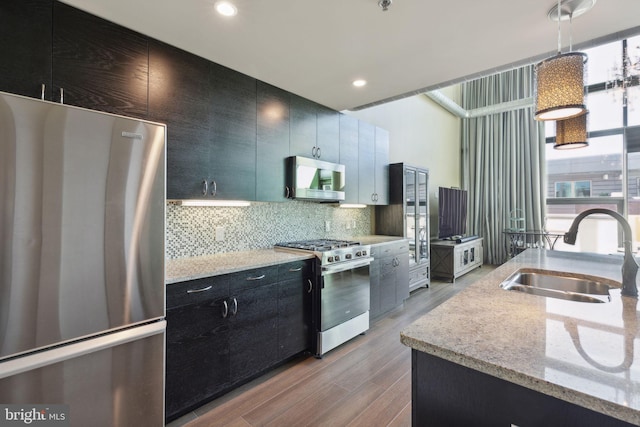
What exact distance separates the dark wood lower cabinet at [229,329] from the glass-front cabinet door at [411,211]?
7.89 ft

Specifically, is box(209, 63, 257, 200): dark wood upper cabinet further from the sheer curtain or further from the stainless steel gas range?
the sheer curtain

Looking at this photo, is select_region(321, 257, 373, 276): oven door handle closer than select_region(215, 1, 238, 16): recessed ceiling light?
No

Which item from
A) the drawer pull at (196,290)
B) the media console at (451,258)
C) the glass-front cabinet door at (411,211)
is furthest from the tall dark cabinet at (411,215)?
the drawer pull at (196,290)

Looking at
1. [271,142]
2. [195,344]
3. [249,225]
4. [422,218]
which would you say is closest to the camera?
[195,344]

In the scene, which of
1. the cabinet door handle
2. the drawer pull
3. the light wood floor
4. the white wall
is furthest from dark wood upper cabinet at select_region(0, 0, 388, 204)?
the white wall

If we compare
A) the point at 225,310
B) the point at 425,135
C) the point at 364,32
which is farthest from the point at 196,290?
the point at 425,135

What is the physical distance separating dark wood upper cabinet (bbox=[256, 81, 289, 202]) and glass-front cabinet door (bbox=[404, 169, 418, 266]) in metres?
2.20

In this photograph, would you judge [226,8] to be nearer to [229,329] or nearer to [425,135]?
[229,329]

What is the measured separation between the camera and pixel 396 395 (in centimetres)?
211

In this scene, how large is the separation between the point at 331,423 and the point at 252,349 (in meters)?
0.73

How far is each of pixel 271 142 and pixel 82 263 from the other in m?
1.74

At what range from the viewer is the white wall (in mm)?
4848

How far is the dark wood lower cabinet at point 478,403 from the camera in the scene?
2.38 feet

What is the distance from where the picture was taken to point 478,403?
0.86 m
